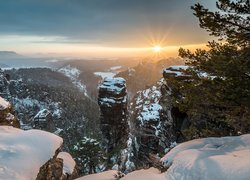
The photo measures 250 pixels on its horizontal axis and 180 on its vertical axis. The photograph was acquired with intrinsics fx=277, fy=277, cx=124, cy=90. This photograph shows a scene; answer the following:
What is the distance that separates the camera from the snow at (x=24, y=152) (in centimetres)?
802

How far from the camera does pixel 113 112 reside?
47.6 metres

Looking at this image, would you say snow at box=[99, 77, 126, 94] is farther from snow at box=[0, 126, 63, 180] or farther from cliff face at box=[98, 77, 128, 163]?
snow at box=[0, 126, 63, 180]

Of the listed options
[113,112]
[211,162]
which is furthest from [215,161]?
[113,112]

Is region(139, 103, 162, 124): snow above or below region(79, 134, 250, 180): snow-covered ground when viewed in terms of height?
below

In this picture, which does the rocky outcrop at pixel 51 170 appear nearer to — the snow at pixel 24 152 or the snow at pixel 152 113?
the snow at pixel 24 152

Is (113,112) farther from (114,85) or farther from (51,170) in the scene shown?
(51,170)

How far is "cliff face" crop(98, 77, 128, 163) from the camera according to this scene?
46844 mm

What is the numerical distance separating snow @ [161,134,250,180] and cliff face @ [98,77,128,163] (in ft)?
117

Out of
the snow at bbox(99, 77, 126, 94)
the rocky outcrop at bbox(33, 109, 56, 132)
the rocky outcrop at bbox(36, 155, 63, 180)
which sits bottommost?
the rocky outcrop at bbox(33, 109, 56, 132)

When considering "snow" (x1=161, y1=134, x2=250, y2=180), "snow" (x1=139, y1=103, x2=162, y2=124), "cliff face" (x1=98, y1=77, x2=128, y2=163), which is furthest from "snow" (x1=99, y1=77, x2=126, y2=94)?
"snow" (x1=161, y1=134, x2=250, y2=180)

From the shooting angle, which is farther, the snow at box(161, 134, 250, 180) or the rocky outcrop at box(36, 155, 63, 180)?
the rocky outcrop at box(36, 155, 63, 180)

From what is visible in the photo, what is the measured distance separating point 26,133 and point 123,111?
3737 cm

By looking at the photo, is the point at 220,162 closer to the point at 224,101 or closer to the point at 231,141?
the point at 231,141

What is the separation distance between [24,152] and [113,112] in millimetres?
38465
